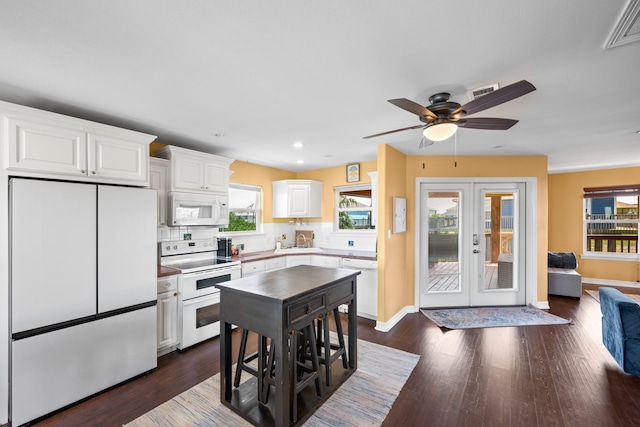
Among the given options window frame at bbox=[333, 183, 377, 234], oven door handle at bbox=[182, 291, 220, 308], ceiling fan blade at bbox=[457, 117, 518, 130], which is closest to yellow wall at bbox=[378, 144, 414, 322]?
window frame at bbox=[333, 183, 377, 234]

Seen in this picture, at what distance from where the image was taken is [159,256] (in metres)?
3.50

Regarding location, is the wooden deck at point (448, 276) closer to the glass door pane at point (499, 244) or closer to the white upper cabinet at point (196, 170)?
the glass door pane at point (499, 244)

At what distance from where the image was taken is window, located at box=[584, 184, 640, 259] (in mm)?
5656

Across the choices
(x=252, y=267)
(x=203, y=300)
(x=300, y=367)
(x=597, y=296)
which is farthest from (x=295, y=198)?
(x=597, y=296)

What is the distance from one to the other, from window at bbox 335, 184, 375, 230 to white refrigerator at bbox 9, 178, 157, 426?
3.23m

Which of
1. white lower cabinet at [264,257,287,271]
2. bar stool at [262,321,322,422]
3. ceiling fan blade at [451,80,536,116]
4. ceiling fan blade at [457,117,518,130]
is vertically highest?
ceiling fan blade at [451,80,536,116]

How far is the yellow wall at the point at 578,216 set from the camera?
5660mm

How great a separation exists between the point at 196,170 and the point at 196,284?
1.43 m

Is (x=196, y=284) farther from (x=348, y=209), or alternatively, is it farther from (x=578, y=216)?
(x=578, y=216)

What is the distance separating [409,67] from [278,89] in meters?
0.98

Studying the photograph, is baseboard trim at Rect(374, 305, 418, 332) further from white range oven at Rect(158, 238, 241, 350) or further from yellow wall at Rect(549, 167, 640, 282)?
yellow wall at Rect(549, 167, 640, 282)

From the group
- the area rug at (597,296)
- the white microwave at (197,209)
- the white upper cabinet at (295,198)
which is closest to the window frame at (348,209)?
the white upper cabinet at (295,198)

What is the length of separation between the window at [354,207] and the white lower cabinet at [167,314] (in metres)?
3.02


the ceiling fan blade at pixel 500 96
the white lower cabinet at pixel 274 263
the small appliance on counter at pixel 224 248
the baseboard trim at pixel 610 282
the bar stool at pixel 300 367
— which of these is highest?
the ceiling fan blade at pixel 500 96
